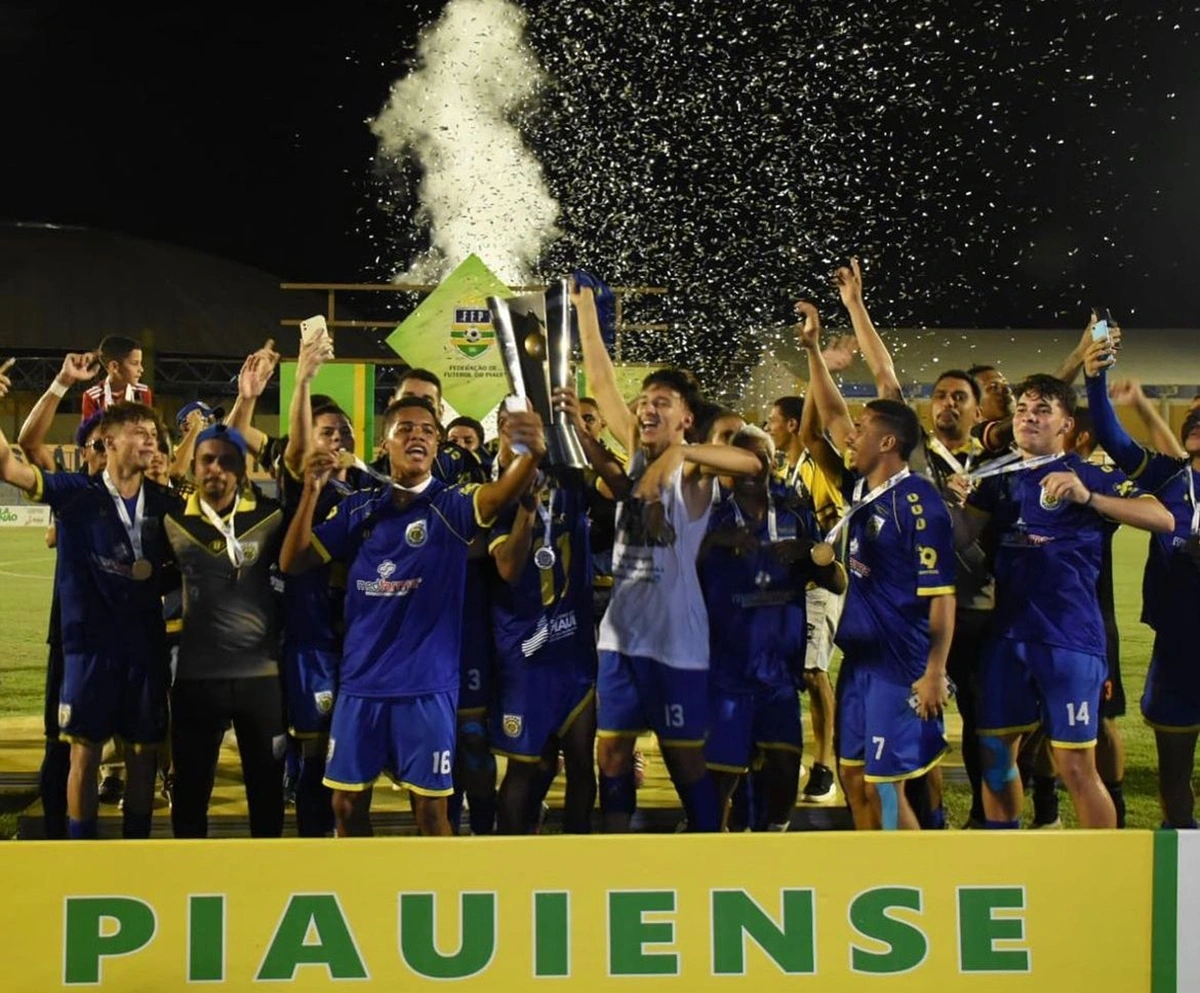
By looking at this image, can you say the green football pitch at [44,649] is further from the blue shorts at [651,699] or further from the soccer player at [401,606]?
the soccer player at [401,606]

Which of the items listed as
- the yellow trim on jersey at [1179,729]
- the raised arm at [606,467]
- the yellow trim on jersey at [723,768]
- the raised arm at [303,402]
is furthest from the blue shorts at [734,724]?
the raised arm at [303,402]

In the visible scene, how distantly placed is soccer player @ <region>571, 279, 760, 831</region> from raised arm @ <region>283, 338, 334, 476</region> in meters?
1.00

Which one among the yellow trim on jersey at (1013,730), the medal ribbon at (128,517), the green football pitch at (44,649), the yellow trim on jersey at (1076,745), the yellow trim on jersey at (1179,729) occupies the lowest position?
the green football pitch at (44,649)

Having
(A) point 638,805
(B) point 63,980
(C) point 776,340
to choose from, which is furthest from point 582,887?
(C) point 776,340

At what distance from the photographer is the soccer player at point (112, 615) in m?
4.96

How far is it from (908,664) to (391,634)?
195 centimetres

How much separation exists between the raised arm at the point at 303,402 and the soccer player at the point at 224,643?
0.72 feet

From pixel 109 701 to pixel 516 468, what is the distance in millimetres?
1897

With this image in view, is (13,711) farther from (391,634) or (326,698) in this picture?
(391,634)

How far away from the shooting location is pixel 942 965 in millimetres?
3584

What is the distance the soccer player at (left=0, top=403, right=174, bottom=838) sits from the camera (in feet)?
16.3

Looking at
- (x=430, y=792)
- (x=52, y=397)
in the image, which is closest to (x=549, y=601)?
(x=430, y=792)

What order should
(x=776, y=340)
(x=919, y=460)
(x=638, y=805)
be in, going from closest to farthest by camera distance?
(x=919, y=460) → (x=638, y=805) → (x=776, y=340)

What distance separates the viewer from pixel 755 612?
17.2 ft
